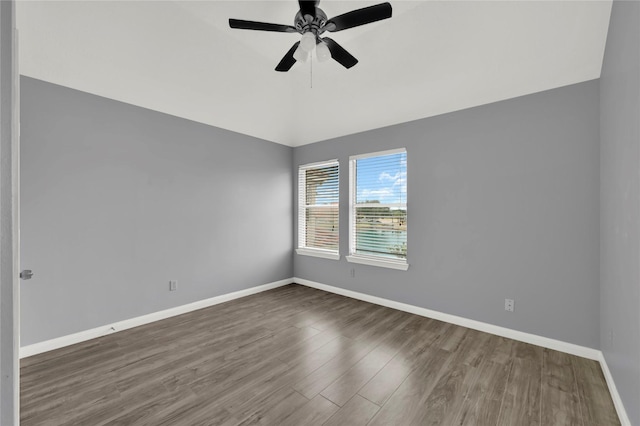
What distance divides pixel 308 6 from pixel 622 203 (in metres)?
2.33

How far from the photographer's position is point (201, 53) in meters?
2.71

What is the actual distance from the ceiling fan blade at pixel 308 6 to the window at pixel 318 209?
102 inches

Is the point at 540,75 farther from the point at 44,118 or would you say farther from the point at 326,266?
the point at 44,118

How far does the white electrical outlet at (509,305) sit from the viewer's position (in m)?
2.76

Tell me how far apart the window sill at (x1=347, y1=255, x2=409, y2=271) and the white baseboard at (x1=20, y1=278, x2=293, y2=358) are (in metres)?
1.63

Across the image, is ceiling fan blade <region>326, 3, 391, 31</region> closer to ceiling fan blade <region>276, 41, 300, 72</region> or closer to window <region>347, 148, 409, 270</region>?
ceiling fan blade <region>276, 41, 300, 72</region>

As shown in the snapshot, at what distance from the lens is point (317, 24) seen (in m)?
1.94

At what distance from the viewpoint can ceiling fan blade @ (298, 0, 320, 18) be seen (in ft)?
5.69

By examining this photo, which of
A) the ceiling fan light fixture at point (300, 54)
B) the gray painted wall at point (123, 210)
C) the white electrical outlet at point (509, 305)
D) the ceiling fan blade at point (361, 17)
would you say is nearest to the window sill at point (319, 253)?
the gray painted wall at point (123, 210)

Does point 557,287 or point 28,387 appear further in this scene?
point 557,287

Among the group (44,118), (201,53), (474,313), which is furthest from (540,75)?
(44,118)

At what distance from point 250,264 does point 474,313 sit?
308 centimetres

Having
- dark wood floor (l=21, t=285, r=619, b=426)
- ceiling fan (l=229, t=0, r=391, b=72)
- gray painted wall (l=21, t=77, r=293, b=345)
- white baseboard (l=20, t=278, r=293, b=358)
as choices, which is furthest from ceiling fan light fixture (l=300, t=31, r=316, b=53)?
white baseboard (l=20, t=278, r=293, b=358)

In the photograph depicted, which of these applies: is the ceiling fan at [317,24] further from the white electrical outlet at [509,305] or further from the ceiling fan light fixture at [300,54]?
the white electrical outlet at [509,305]
